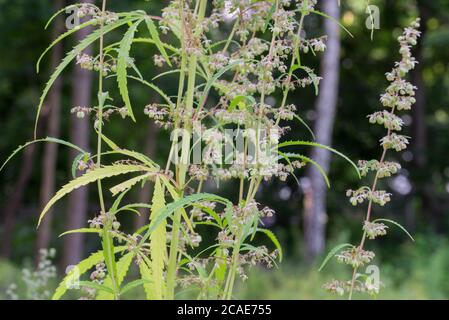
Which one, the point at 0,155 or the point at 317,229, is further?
the point at 0,155

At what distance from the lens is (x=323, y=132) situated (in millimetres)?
14711

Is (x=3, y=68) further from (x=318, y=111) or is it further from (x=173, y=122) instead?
(x=173, y=122)

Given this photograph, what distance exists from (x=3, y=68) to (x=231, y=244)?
17.4 metres

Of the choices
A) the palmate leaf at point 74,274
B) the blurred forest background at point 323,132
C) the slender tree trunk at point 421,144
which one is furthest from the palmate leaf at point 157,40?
the slender tree trunk at point 421,144

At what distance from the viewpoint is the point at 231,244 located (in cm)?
196

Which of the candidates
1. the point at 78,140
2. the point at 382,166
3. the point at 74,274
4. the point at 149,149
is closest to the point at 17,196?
the point at 149,149

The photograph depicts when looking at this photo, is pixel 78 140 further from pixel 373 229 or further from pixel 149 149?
pixel 373 229

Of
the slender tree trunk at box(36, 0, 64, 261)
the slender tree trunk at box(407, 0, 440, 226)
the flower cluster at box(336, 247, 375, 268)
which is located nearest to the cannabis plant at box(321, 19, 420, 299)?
the flower cluster at box(336, 247, 375, 268)

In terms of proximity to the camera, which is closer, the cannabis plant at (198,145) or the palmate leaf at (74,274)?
the cannabis plant at (198,145)

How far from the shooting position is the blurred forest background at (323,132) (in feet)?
51.7

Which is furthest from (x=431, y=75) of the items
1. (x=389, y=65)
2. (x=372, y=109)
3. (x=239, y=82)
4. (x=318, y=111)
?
(x=239, y=82)

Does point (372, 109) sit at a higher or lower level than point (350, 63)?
lower

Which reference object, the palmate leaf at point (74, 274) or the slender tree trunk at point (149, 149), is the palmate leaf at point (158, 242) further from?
the slender tree trunk at point (149, 149)

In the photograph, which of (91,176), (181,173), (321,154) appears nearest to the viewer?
(91,176)
